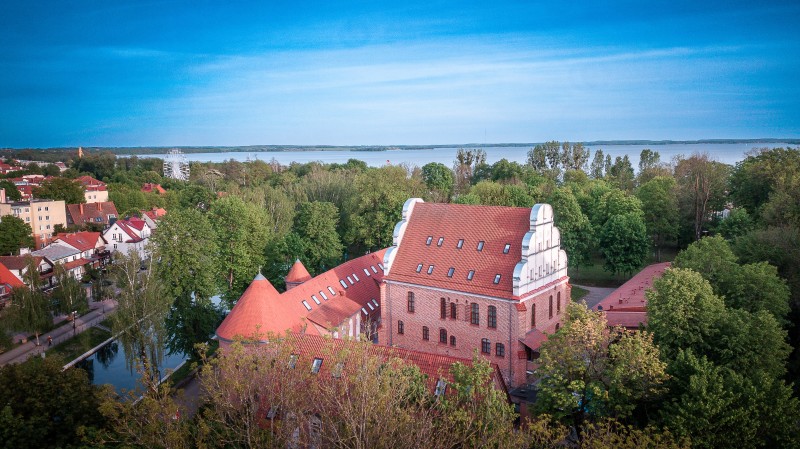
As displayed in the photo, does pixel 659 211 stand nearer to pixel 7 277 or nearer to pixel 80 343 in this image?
pixel 80 343

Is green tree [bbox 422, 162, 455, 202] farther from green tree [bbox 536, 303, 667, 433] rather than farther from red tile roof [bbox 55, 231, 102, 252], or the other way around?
green tree [bbox 536, 303, 667, 433]

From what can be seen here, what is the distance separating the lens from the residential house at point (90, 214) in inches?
3366

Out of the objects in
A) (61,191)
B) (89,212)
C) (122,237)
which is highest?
(61,191)

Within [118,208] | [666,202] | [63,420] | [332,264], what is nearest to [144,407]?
[63,420]

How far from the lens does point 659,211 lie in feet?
200

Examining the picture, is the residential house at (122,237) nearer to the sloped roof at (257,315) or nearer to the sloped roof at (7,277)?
the sloped roof at (7,277)

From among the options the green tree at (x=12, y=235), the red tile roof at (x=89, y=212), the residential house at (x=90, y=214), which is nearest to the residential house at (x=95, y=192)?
the red tile roof at (x=89, y=212)

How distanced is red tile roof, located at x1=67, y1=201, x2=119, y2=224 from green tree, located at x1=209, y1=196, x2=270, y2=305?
49.0 meters

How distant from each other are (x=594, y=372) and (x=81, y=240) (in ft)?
213

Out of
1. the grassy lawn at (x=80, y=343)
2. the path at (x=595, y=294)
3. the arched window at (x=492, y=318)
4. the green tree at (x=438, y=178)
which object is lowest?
the grassy lawn at (x=80, y=343)

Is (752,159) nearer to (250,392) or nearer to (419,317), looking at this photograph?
(419,317)

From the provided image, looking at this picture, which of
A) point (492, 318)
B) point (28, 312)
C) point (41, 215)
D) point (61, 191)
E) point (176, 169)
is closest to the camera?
point (492, 318)

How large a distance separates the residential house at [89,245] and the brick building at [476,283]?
44.2 metres

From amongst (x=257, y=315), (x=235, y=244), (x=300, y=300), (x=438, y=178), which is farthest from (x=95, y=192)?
(x=257, y=315)
